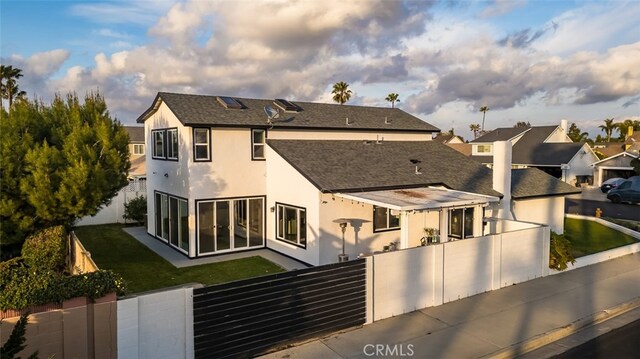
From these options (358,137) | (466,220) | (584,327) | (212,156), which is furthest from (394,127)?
(584,327)

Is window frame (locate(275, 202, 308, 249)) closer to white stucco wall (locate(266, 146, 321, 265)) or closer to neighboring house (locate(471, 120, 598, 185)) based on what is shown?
white stucco wall (locate(266, 146, 321, 265))

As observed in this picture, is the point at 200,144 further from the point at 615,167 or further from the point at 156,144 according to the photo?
A: the point at 615,167

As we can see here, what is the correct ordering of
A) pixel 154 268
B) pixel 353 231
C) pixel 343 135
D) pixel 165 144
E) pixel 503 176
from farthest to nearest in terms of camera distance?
pixel 343 135 < pixel 165 144 < pixel 503 176 < pixel 353 231 < pixel 154 268

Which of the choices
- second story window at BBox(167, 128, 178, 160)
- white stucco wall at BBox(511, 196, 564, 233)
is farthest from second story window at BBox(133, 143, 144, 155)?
white stucco wall at BBox(511, 196, 564, 233)

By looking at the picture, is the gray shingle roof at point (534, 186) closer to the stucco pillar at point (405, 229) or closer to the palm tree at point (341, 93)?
the stucco pillar at point (405, 229)

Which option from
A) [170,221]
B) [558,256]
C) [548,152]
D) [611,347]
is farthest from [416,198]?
[548,152]
